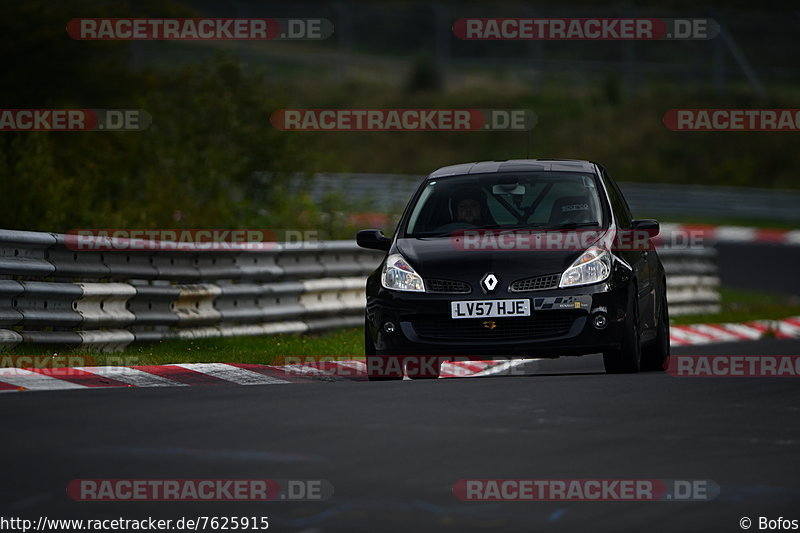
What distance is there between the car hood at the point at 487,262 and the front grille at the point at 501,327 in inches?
Answer: 10.5

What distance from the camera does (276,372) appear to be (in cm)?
1139

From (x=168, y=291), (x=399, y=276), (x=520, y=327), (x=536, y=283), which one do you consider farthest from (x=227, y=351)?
(x=536, y=283)

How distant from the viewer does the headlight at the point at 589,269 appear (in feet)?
36.2

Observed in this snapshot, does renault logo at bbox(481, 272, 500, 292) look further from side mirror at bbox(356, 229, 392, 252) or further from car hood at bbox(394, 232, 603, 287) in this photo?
side mirror at bbox(356, 229, 392, 252)

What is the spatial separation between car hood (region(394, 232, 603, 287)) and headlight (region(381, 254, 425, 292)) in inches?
2.0

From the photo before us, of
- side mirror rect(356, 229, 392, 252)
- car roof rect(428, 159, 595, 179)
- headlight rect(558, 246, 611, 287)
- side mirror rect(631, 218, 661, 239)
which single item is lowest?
headlight rect(558, 246, 611, 287)

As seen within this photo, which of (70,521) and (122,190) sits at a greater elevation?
(122,190)

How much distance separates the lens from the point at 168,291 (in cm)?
1323

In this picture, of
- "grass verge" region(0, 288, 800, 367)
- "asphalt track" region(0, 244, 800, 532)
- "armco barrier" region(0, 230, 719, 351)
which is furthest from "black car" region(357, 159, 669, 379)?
"armco barrier" region(0, 230, 719, 351)

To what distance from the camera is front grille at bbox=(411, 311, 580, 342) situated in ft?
35.8

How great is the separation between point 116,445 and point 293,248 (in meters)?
8.36

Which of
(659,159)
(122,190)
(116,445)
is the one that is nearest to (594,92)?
(659,159)

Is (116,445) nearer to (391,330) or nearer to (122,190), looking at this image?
(391,330)

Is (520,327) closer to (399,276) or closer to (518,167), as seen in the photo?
(399,276)
